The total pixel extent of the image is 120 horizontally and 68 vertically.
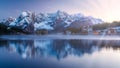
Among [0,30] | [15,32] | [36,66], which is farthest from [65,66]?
[15,32]

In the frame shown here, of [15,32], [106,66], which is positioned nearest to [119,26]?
[15,32]

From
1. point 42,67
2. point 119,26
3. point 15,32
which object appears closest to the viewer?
point 42,67

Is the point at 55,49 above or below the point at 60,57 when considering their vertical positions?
below

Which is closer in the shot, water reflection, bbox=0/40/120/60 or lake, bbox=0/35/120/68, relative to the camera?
lake, bbox=0/35/120/68

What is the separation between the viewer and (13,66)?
67.2 feet

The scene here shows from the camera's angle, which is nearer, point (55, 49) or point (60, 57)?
point (60, 57)

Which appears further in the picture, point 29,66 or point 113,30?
point 113,30

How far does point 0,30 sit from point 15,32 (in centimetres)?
2188

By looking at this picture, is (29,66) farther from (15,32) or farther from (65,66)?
(15,32)

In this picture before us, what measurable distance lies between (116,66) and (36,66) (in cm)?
726

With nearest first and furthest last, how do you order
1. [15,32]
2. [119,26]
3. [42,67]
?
[42,67] → [15,32] → [119,26]

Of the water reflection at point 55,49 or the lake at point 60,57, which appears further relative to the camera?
the water reflection at point 55,49

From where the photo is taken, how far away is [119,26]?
200 meters

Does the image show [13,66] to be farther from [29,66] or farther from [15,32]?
[15,32]
